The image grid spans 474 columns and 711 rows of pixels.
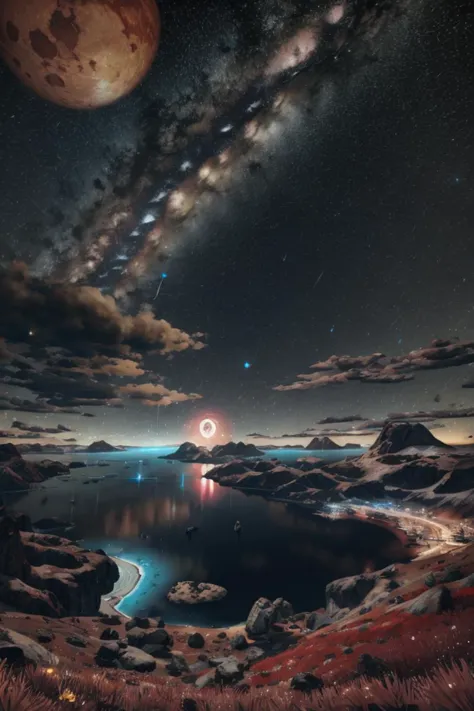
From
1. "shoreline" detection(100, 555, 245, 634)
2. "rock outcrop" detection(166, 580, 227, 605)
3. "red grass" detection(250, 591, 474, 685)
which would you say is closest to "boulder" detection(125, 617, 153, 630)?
"shoreline" detection(100, 555, 245, 634)

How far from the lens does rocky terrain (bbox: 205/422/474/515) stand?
65.6m

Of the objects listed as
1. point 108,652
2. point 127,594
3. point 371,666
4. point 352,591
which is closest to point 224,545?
point 127,594

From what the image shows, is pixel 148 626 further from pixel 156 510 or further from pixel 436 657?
pixel 156 510

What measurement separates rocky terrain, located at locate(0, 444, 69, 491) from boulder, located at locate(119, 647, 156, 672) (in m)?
109

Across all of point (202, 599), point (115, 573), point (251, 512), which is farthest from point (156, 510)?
point (202, 599)

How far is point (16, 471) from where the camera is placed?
101 metres

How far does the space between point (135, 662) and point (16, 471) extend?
114m

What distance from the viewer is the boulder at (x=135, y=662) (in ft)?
46.4

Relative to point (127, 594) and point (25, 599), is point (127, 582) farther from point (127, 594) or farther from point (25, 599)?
point (25, 599)

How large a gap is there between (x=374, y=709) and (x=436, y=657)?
Answer: 9.27ft

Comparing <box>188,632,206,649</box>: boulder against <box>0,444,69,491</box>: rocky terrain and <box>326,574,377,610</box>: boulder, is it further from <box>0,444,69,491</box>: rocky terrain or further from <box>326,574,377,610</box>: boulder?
<box>0,444,69,491</box>: rocky terrain

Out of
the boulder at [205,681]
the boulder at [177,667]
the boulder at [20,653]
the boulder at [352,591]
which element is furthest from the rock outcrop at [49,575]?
the boulder at [352,591]

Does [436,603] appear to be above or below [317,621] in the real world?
above

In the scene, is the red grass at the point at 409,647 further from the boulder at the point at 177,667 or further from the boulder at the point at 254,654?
the boulder at the point at 254,654
